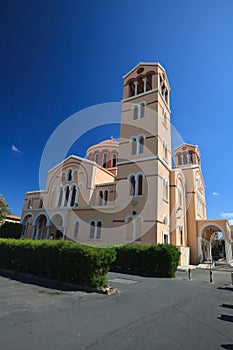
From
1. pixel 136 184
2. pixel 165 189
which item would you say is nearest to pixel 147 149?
pixel 136 184

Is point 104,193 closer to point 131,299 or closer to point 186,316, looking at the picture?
point 131,299

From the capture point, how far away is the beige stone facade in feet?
62.7

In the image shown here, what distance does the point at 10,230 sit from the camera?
2480cm

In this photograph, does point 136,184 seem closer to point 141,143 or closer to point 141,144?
point 141,144

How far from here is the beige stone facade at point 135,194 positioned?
1911cm

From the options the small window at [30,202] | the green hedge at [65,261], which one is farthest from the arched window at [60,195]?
the green hedge at [65,261]

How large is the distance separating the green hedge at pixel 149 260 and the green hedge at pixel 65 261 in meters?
5.72

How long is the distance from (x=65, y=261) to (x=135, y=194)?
39.5ft

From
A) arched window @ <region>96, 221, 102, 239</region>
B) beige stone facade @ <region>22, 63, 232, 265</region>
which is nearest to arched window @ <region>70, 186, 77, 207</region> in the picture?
beige stone facade @ <region>22, 63, 232, 265</region>

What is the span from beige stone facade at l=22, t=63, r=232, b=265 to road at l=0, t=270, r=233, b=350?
11.3 meters

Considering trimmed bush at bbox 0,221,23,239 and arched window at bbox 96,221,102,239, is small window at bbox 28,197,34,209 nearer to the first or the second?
trimmed bush at bbox 0,221,23,239

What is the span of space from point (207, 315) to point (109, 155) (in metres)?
29.1

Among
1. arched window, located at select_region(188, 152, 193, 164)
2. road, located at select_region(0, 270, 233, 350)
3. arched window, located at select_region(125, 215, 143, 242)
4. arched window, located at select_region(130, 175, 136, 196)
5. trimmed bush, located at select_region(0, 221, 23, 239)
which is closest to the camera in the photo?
road, located at select_region(0, 270, 233, 350)

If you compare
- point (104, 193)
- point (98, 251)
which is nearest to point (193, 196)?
point (104, 193)
